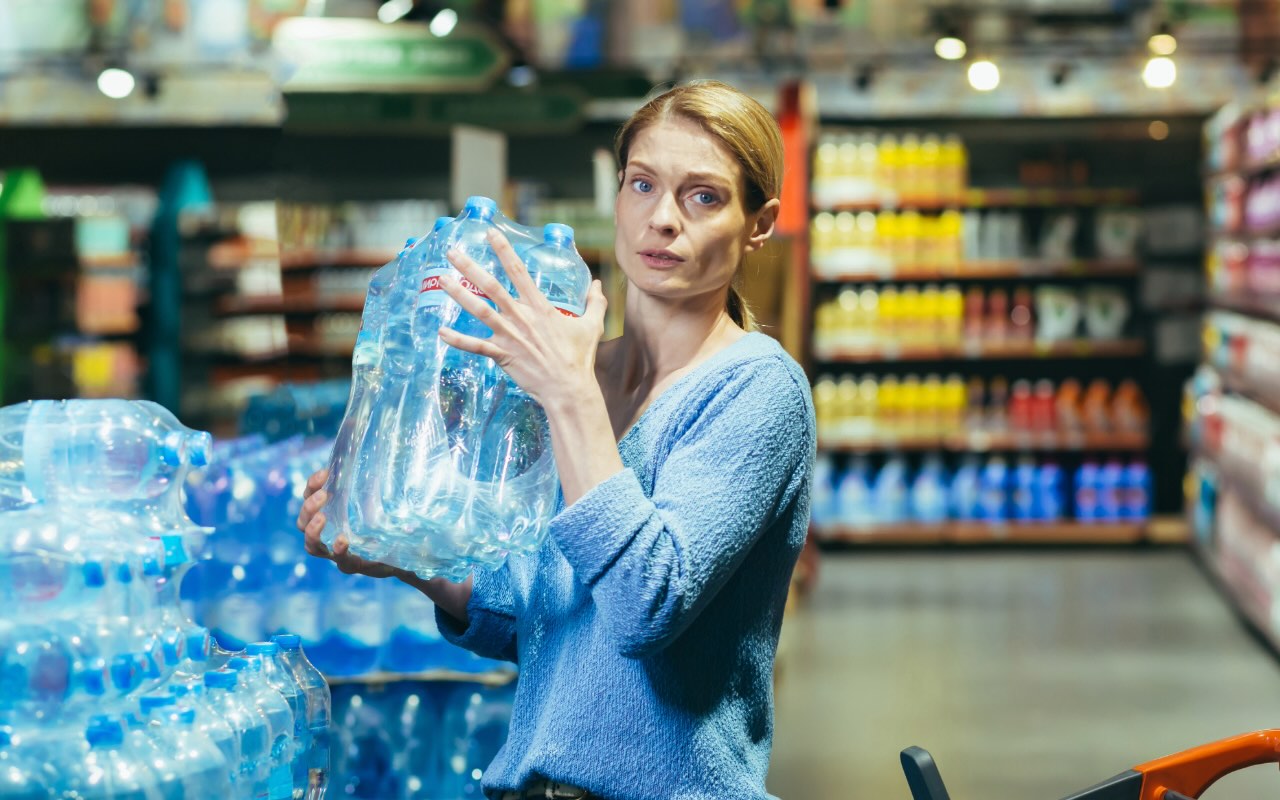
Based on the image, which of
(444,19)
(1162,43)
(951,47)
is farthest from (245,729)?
(1162,43)

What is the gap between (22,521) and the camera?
180cm

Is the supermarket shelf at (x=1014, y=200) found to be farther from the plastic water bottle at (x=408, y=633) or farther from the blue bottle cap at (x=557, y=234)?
the blue bottle cap at (x=557, y=234)

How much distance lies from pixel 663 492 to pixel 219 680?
77 cm

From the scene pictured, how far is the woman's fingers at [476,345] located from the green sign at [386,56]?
4.02 metres

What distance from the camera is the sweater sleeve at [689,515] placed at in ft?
4.88

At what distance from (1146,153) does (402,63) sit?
628cm

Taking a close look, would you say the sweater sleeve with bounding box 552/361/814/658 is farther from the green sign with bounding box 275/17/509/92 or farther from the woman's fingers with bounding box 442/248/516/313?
the green sign with bounding box 275/17/509/92

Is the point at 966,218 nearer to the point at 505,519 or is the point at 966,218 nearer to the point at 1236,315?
the point at 1236,315

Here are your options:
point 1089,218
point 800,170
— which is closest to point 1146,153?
point 1089,218

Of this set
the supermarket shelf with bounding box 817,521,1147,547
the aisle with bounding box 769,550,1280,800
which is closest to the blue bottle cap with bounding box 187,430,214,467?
the aisle with bounding box 769,550,1280,800

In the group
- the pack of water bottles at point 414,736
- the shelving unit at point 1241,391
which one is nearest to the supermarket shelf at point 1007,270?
the shelving unit at point 1241,391

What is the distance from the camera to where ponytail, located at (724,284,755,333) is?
188 cm

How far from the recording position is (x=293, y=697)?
2240 mm

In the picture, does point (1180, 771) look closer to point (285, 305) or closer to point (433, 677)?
point (433, 677)
